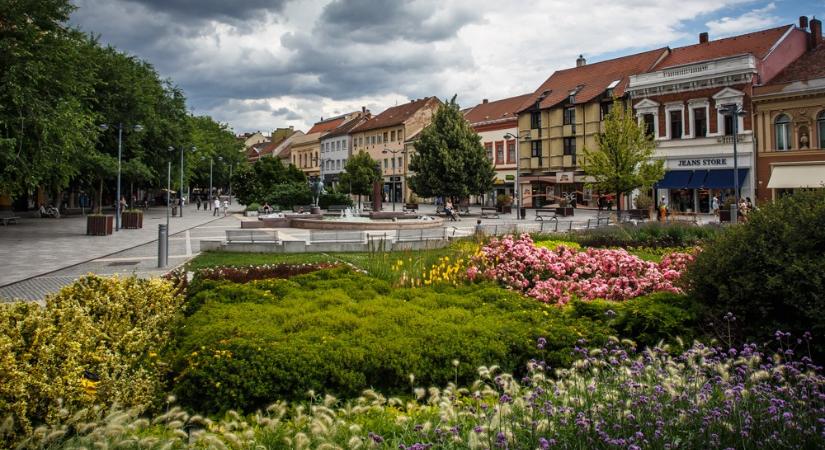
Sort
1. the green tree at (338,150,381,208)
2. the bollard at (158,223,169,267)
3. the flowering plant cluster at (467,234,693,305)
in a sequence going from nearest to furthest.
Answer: the flowering plant cluster at (467,234,693,305) < the bollard at (158,223,169,267) < the green tree at (338,150,381,208)

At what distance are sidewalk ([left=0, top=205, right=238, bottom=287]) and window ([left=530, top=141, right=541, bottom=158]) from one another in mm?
37859

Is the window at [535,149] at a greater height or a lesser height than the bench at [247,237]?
greater

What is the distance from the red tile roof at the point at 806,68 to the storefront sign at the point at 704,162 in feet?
19.3

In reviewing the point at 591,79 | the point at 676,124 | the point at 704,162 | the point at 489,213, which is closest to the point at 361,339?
the point at 489,213

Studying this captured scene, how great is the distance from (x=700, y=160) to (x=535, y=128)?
18615 millimetres

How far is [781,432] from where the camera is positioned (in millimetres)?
3930

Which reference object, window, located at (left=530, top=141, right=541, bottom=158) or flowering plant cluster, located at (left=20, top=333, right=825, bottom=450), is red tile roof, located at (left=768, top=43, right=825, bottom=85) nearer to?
window, located at (left=530, top=141, right=541, bottom=158)

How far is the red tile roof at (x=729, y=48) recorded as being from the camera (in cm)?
4394

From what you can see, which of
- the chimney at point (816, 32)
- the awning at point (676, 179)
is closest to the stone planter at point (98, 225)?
the awning at point (676, 179)

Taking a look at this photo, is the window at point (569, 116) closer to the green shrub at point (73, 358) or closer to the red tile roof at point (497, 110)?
the red tile roof at point (497, 110)

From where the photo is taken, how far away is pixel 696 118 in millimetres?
45469

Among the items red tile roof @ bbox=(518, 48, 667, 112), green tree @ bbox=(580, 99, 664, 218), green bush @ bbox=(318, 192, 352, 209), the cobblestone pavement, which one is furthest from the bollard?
red tile roof @ bbox=(518, 48, 667, 112)

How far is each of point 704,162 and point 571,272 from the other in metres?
38.9

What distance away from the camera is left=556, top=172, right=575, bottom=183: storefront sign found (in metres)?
57.4
